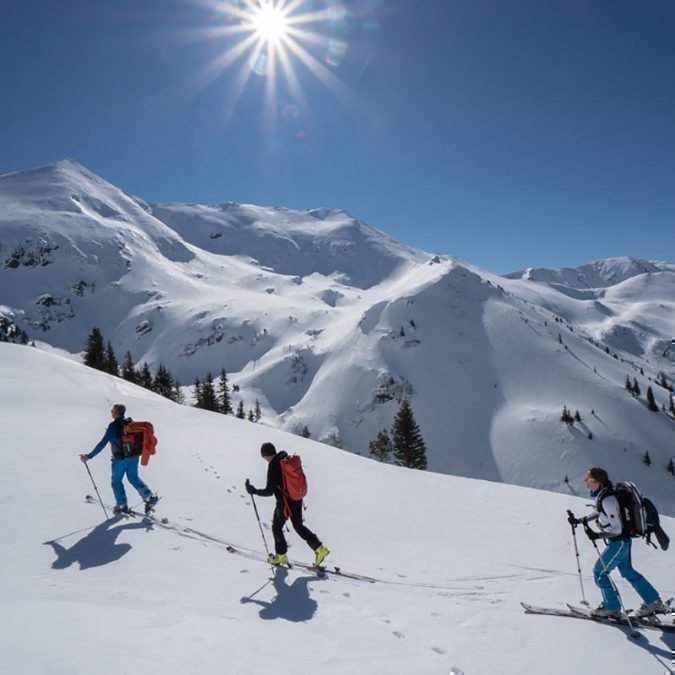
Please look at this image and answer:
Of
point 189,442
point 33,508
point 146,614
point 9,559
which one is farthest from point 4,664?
point 189,442

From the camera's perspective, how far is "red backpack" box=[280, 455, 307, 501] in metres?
9.54

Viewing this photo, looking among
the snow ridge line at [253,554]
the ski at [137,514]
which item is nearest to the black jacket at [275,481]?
the snow ridge line at [253,554]

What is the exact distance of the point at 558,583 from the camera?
11.1 m

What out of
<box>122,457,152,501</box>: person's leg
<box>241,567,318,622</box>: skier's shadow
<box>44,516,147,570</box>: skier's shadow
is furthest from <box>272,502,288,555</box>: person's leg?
<box>122,457,152,501</box>: person's leg

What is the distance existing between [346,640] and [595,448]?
160 m

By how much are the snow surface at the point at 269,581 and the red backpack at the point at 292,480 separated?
1.64 metres

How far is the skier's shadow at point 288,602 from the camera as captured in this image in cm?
760

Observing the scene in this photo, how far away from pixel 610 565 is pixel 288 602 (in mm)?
5832

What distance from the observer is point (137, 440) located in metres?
11.7

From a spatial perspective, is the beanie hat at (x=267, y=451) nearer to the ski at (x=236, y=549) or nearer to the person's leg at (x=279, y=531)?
the person's leg at (x=279, y=531)

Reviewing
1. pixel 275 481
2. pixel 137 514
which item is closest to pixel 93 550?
pixel 137 514

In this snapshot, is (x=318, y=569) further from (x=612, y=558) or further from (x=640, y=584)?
(x=640, y=584)

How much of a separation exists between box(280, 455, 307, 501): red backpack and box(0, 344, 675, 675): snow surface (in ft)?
5.37

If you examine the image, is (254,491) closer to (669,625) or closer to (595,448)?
(669,625)
